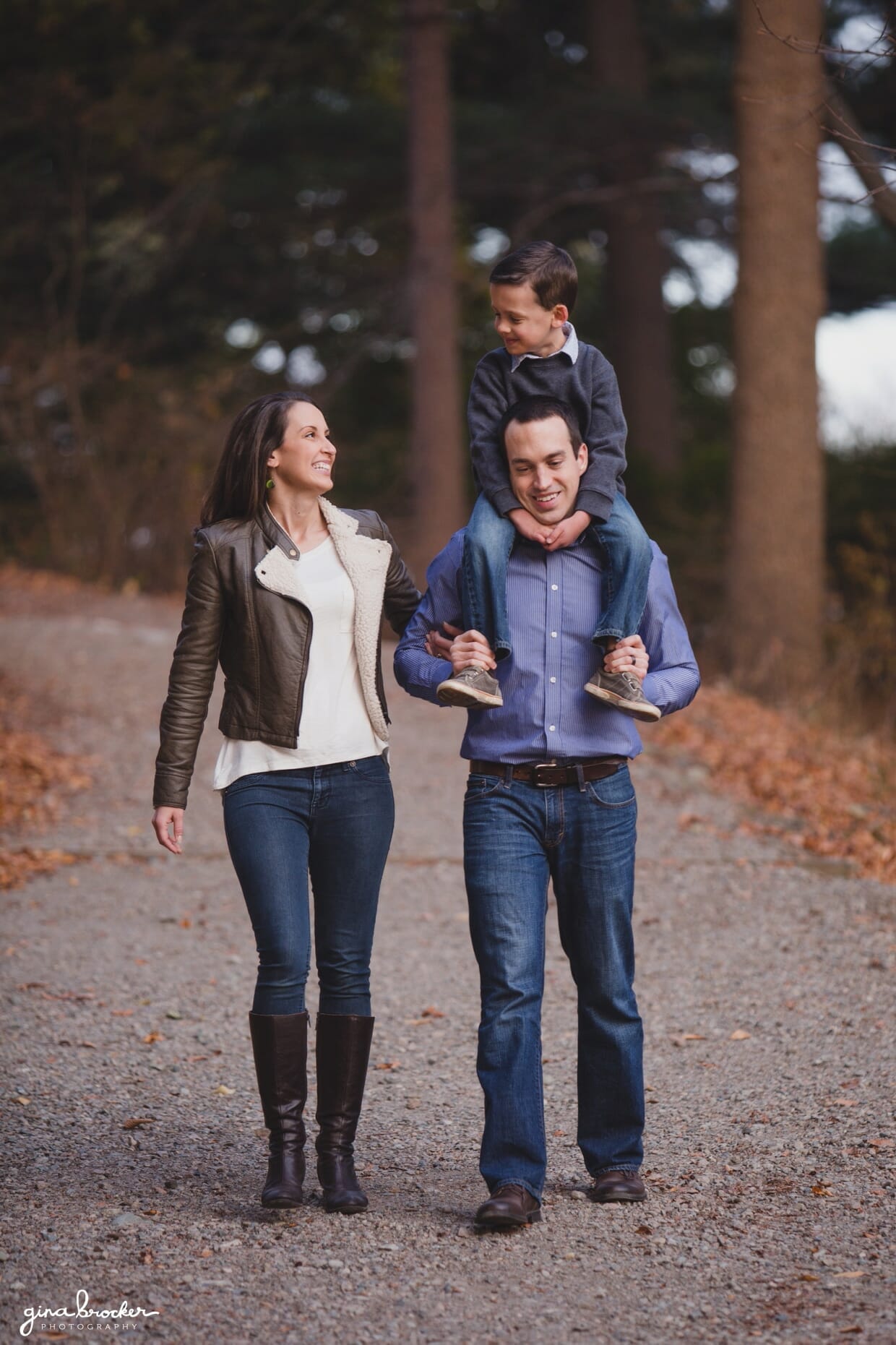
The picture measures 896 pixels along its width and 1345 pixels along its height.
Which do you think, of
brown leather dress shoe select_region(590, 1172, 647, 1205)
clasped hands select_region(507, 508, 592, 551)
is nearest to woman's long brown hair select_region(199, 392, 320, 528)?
clasped hands select_region(507, 508, 592, 551)

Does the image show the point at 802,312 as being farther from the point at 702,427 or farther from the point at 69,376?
the point at 702,427

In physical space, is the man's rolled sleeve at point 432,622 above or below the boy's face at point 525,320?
below

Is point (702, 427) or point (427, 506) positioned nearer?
point (427, 506)

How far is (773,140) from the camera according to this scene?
40.9 feet

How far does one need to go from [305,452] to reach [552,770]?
1.09 meters

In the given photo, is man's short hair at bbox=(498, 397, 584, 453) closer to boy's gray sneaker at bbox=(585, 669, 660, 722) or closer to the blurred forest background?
boy's gray sneaker at bbox=(585, 669, 660, 722)

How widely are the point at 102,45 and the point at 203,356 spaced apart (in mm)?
4165

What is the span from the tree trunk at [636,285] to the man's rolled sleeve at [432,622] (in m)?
16.3

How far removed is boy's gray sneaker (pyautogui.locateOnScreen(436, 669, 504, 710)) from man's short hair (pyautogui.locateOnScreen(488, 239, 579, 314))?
980 mm

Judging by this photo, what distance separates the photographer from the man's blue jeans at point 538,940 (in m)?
3.73

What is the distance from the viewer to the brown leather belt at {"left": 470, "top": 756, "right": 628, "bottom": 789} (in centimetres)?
377

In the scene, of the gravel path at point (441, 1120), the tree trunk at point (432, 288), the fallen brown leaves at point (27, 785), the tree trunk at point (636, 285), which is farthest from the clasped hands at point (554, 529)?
the tree trunk at point (636, 285)

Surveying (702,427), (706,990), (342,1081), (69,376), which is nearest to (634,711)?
(342,1081)

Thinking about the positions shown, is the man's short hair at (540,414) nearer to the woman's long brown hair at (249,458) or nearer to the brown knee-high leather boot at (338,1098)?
the woman's long brown hair at (249,458)
